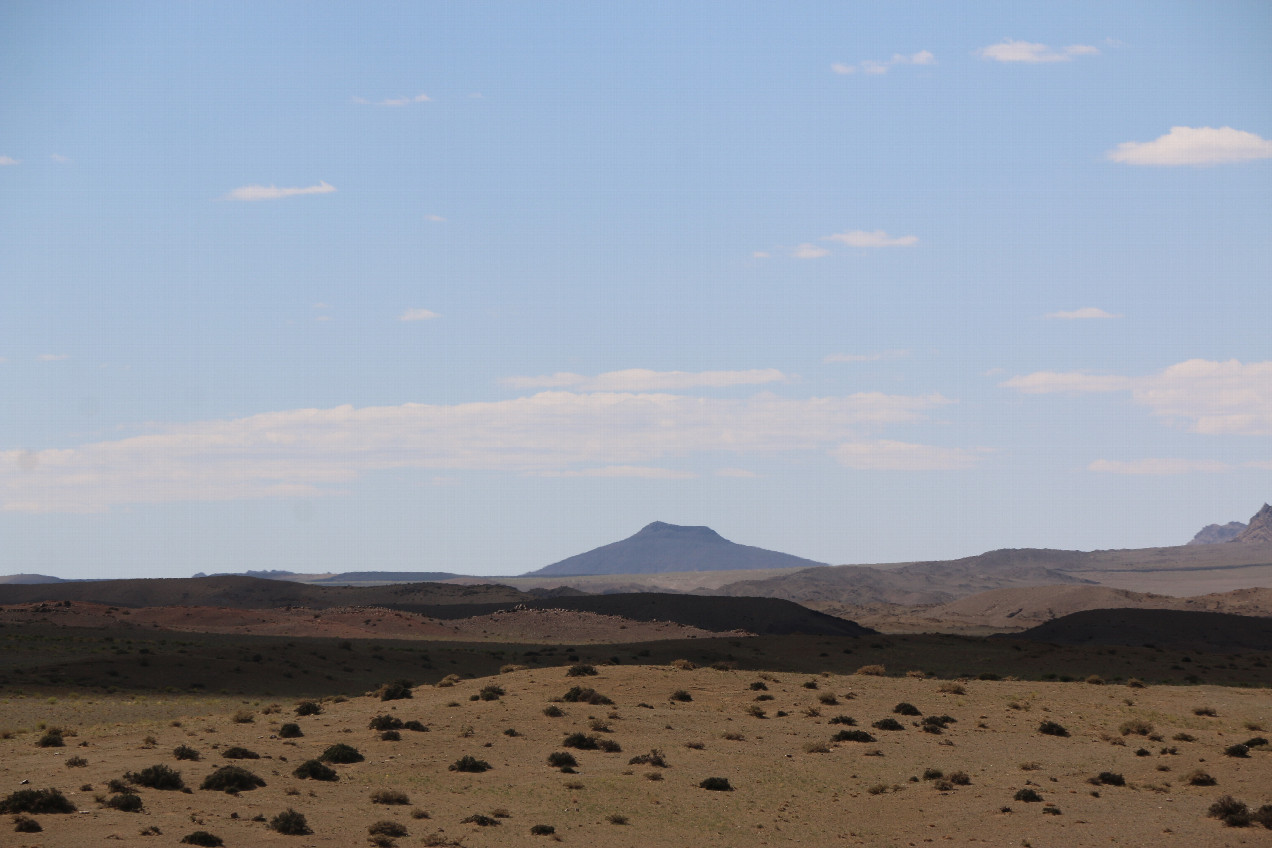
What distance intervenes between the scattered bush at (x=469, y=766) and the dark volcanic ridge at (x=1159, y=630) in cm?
6371

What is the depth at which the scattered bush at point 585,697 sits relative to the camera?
39.9 meters

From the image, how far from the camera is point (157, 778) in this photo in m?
26.1

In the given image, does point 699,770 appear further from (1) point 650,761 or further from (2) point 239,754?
(2) point 239,754

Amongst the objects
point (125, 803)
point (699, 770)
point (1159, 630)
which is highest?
point (125, 803)

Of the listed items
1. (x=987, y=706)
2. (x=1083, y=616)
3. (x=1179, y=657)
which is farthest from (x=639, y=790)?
(x=1083, y=616)

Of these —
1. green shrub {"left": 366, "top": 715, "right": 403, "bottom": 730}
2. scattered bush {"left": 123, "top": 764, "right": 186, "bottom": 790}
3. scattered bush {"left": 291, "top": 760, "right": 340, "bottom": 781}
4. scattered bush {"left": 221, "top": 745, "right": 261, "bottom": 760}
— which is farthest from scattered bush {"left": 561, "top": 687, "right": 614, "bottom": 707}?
scattered bush {"left": 123, "top": 764, "right": 186, "bottom": 790}

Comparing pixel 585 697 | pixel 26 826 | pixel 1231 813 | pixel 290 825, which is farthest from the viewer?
pixel 585 697

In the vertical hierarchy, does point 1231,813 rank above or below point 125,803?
below

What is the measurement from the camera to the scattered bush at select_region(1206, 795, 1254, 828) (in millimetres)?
24797

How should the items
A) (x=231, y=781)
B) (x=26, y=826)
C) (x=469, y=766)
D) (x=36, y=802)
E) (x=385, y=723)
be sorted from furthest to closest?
(x=385, y=723), (x=469, y=766), (x=231, y=781), (x=36, y=802), (x=26, y=826)

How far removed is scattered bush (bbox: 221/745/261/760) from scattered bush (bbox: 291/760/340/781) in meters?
2.12

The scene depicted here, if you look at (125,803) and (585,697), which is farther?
(585,697)

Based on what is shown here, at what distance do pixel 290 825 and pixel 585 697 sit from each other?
59.6ft

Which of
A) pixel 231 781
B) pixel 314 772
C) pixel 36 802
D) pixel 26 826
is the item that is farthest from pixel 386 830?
pixel 36 802
